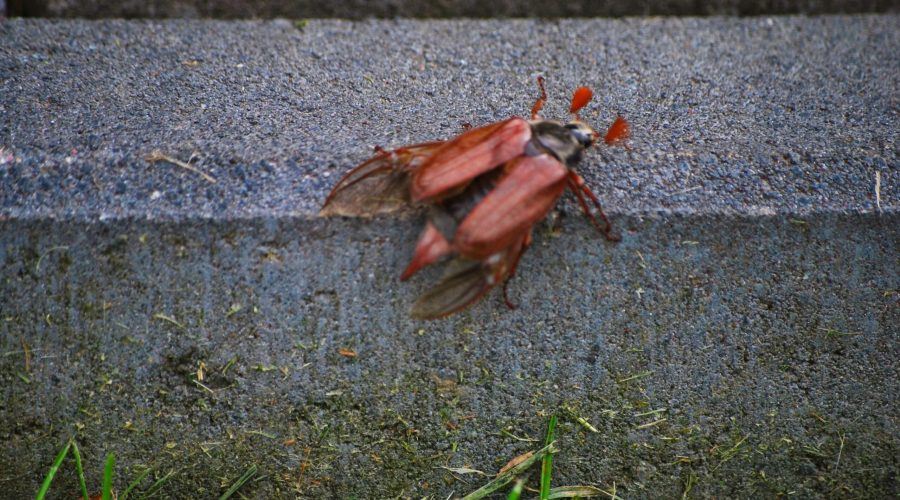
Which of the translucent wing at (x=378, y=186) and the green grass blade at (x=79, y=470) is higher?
the translucent wing at (x=378, y=186)

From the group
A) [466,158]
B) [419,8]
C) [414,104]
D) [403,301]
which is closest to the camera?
[466,158]

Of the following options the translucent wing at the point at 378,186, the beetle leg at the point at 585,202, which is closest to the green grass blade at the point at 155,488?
the translucent wing at the point at 378,186

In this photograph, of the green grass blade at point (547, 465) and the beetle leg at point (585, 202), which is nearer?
the beetle leg at point (585, 202)

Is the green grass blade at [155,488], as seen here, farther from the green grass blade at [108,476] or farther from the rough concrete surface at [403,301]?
the green grass blade at [108,476]

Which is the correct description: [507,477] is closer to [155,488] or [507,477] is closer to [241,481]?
[241,481]

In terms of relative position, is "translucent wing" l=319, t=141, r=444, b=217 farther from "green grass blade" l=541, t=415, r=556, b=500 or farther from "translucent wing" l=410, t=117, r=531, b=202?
"green grass blade" l=541, t=415, r=556, b=500

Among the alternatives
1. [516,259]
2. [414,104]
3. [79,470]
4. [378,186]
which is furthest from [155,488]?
[414,104]
